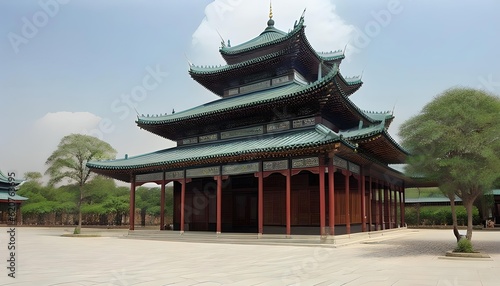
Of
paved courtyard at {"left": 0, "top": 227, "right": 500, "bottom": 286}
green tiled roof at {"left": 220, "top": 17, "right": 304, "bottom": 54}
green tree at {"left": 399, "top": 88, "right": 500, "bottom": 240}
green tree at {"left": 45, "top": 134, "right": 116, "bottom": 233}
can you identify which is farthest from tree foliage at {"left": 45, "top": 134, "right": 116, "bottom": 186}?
green tree at {"left": 399, "top": 88, "right": 500, "bottom": 240}

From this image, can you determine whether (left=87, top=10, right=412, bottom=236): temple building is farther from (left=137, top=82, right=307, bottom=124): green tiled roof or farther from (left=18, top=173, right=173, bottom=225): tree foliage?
(left=18, top=173, right=173, bottom=225): tree foliage

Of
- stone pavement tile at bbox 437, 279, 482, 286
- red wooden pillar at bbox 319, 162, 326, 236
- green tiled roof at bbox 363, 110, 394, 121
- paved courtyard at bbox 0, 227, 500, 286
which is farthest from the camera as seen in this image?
green tiled roof at bbox 363, 110, 394, 121

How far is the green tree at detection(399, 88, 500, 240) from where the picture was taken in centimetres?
1571

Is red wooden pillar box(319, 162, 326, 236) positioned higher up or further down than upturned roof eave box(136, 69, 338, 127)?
further down

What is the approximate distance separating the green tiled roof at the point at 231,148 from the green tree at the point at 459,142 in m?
4.05

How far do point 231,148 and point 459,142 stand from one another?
1342 centimetres

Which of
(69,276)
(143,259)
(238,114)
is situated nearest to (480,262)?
(143,259)

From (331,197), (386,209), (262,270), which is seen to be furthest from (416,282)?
(386,209)

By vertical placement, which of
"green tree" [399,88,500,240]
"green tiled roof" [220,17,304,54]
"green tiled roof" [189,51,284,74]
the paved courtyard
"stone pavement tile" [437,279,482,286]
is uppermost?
"green tiled roof" [220,17,304,54]

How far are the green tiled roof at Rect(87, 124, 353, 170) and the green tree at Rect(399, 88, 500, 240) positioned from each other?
405 cm

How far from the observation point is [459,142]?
1591cm

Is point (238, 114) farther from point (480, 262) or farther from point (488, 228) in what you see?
point (488, 228)

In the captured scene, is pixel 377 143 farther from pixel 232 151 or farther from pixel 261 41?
pixel 261 41

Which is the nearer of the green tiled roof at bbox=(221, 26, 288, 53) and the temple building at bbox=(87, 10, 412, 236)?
the temple building at bbox=(87, 10, 412, 236)
